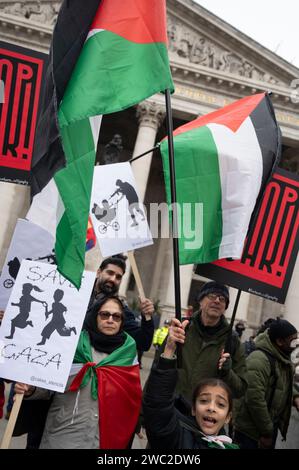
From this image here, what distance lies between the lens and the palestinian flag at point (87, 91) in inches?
117

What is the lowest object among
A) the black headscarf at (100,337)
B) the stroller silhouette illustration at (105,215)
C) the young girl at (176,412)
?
the young girl at (176,412)

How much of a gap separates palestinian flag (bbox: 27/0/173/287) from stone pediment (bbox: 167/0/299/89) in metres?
19.1

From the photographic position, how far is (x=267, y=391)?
4070mm

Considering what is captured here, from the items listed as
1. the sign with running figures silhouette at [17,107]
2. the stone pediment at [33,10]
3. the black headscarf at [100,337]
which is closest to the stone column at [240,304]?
the stone pediment at [33,10]

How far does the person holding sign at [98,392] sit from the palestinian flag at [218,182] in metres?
0.92

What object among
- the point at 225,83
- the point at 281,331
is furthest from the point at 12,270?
the point at 225,83

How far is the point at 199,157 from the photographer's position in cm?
409

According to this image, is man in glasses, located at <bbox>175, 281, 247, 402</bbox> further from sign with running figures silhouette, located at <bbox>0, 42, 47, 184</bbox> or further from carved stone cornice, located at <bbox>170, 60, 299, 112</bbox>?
carved stone cornice, located at <bbox>170, 60, 299, 112</bbox>

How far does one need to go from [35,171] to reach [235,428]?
3.00 m

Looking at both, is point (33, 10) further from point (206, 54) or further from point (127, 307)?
point (127, 307)

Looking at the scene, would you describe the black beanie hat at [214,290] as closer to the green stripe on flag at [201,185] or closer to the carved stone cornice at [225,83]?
the green stripe on flag at [201,185]

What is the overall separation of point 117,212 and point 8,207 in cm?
1668
